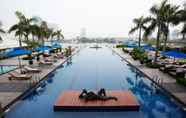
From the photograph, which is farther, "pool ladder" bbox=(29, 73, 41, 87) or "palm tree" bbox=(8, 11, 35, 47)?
"palm tree" bbox=(8, 11, 35, 47)

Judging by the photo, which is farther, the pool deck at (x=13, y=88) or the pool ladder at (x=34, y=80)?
the pool ladder at (x=34, y=80)

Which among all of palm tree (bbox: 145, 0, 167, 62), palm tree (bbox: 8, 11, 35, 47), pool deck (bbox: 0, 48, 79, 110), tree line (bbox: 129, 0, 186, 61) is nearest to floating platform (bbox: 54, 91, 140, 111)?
pool deck (bbox: 0, 48, 79, 110)

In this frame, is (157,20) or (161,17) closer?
(161,17)

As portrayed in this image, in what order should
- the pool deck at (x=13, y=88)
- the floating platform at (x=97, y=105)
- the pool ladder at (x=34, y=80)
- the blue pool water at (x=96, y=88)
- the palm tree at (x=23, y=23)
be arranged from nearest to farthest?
the blue pool water at (x=96, y=88) < the floating platform at (x=97, y=105) < the pool deck at (x=13, y=88) < the pool ladder at (x=34, y=80) < the palm tree at (x=23, y=23)

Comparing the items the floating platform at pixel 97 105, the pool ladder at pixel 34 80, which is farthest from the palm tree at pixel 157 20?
the floating platform at pixel 97 105

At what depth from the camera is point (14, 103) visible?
10.9 m

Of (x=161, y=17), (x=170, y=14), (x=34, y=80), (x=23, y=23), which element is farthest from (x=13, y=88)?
(x=170, y=14)

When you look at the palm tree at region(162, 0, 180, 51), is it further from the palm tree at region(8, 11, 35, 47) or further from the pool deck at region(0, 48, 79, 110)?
the pool deck at region(0, 48, 79, 110)

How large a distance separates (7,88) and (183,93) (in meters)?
8.93

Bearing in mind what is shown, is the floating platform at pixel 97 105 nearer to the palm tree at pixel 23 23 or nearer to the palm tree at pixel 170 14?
the palm tree at pixel 170 14

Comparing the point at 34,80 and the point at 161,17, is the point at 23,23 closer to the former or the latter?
the point at 34,80

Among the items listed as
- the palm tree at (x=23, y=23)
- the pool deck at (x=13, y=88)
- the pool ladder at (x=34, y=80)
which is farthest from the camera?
the palm tree at (x=23, y=23)

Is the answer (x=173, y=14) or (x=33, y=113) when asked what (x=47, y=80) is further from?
(x=173, y=14)

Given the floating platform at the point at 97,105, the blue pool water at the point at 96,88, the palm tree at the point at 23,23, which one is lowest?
the blue pool water at the point at 96,88
